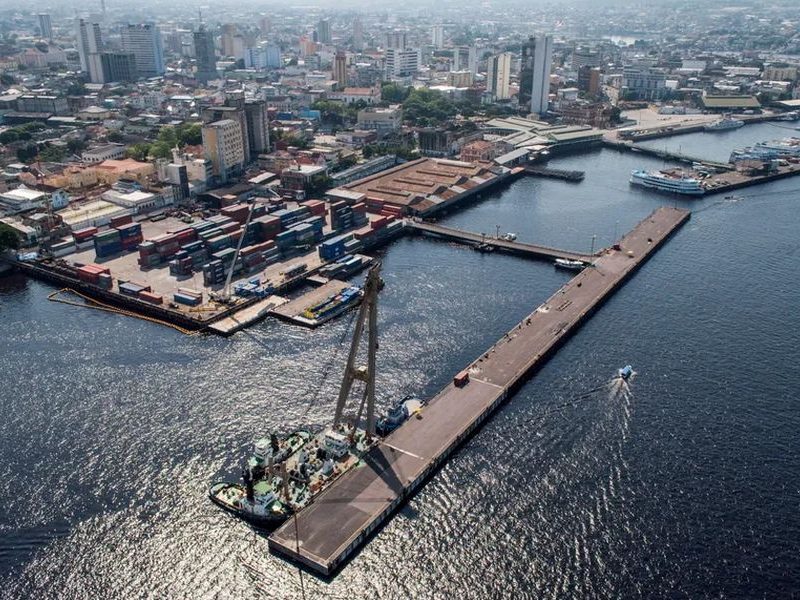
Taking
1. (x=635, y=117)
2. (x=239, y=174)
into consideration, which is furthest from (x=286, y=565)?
(x=635, y=117)

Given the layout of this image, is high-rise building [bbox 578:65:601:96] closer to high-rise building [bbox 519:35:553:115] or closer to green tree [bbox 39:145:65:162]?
high-rise building [bbox 519:35:553:115]

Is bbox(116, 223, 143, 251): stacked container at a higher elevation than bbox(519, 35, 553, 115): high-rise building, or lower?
lower

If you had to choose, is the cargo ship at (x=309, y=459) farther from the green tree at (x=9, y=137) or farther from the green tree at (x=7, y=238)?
the green tree at (x=9, y=137)

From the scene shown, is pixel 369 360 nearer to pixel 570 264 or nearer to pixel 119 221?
pixel 570 264

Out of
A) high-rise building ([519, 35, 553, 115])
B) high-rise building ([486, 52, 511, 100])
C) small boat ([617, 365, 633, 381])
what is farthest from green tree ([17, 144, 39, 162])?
high-rise building ([486, 52, 511, 100])

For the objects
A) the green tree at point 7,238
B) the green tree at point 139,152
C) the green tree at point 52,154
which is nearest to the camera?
the green tree at point 7,238

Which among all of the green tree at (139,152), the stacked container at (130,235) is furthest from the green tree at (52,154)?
the stacked container at (130,235)

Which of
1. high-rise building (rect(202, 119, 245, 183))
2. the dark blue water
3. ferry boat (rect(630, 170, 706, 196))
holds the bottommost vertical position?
the dark blue water
